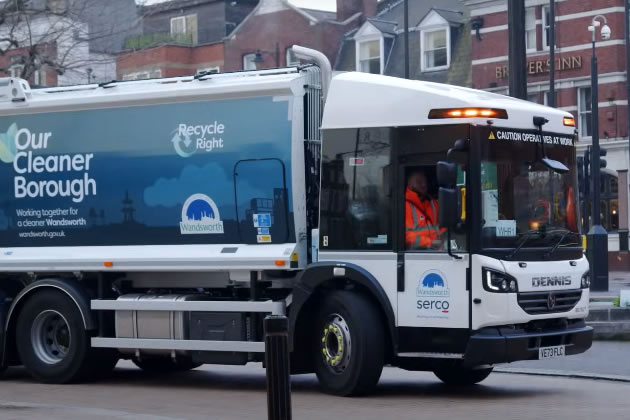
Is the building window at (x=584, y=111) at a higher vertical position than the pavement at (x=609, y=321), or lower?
higher

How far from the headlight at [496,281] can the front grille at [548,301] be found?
6.3 inches

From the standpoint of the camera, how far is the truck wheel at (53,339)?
13.8 meters

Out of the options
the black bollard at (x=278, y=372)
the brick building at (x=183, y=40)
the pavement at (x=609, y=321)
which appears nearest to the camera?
the black bollard at (x=278, y=372)

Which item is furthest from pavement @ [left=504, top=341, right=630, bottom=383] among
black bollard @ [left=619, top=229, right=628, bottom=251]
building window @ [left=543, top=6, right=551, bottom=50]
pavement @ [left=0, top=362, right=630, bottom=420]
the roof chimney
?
the roof chimney

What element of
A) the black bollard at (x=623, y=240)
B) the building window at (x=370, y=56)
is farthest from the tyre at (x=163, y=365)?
the building window at (x=370, y=56)

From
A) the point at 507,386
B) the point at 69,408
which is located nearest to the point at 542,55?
the point at 507,386

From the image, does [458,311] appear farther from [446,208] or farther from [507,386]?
[507,386]

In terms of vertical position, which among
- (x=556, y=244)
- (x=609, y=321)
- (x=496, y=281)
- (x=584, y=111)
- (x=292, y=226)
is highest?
(x=584, y=111)

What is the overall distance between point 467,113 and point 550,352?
233 cm

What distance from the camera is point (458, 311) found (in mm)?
11633

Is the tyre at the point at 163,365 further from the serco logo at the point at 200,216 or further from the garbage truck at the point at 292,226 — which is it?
the serco logo at the point at 200,216

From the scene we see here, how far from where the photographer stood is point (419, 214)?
11930mm

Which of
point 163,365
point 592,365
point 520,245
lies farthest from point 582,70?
point 520,245

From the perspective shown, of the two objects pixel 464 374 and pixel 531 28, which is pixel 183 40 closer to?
pixel 531 28
